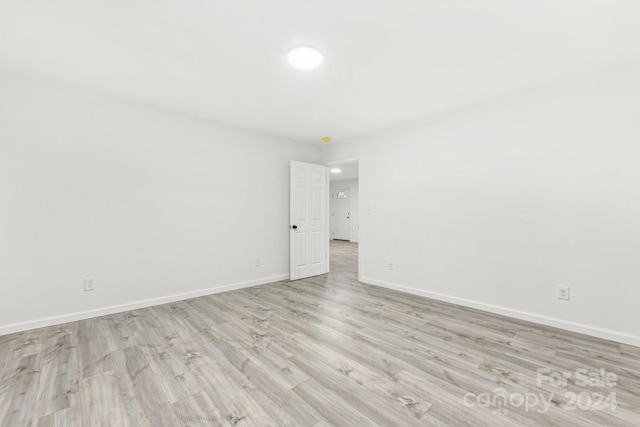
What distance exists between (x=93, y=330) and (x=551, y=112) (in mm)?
5061

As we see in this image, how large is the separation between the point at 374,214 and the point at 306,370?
9.20ft

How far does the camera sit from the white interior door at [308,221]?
4637 millimetres

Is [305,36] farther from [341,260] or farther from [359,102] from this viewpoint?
[341,260]

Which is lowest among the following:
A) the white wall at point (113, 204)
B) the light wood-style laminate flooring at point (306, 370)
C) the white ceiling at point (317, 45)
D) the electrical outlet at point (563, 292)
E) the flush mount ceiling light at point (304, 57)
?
the light wood-style laminate flooring at point (306, 370)

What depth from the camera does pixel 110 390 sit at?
5.71 feet

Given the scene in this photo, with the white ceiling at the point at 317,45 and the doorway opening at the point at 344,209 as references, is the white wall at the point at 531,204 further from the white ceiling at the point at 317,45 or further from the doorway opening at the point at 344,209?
the doorway opening at the point at 344,209

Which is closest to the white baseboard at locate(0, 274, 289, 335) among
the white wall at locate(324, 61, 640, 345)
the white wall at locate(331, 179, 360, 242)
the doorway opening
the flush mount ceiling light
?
the white wall at locate(324, 61, 640, 345)

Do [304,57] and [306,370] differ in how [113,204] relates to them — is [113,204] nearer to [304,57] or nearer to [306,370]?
[304,57]

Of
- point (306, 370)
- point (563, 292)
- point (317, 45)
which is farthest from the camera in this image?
point (563, 292)

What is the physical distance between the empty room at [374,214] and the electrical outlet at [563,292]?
58 mm

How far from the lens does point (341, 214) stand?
11172mm

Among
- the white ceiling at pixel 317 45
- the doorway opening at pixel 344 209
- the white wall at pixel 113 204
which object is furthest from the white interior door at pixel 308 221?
the doorway opening at pixel 344 209

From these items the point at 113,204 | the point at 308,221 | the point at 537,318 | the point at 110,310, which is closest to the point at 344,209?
the point at 308,221

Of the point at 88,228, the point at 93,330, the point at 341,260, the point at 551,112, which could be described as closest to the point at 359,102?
the point at 551,112
